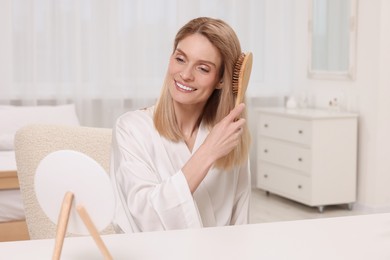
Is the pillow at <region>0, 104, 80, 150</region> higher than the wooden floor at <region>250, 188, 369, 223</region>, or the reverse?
the pillow at <region>0, 104, 80, 150</region>

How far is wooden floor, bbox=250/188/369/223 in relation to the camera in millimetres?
4812

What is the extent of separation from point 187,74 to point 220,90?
0.49ft

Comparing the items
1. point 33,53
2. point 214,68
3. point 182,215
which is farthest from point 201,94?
point 33,53

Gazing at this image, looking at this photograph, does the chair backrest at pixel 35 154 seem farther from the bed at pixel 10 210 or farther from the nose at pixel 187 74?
the bed at pixel 10 210

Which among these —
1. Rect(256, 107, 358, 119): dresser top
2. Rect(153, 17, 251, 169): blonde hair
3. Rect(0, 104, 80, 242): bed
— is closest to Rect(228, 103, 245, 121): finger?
Rect(153, 17, 251, 169): blonde hair

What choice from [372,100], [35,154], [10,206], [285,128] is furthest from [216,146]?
[285,128]

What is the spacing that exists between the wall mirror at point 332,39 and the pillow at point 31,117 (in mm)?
2014

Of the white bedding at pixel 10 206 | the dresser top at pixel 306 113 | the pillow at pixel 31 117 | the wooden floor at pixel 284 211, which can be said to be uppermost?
the pillow at pixel 31 117

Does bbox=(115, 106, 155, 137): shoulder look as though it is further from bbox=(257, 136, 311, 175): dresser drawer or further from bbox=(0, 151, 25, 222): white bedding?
bbox=(257, 136, 311, 175): dresser drawer

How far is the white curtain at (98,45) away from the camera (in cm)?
492

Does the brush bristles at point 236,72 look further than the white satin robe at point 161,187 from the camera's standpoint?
Yes

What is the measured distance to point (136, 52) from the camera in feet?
17.3

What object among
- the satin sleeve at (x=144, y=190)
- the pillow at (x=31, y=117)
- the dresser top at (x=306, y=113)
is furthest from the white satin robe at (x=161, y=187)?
the dresser top at (x=306, y=113)

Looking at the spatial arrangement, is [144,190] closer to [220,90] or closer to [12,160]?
[220,90]
